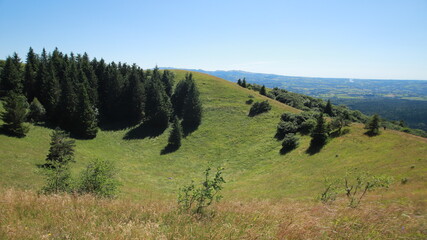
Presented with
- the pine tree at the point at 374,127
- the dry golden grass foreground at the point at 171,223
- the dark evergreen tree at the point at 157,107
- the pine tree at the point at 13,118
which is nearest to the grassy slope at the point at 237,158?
the pine tree at the point at 374,127

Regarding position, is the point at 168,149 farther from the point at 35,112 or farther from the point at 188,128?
the point at 35,112

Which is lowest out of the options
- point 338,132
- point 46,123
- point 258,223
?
point 46,123

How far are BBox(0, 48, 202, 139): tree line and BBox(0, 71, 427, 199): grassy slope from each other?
5.35m

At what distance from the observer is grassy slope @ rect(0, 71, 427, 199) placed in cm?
2417

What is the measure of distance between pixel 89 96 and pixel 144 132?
1887 centimetres

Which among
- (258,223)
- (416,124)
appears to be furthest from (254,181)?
(416,124)

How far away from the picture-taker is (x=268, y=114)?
5666 cm

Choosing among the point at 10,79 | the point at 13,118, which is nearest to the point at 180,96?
the point at 13,118

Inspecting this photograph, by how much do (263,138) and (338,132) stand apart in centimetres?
1486

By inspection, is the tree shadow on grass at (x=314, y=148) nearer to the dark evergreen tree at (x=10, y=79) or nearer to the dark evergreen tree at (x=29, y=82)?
the dark evergreen tree at (x=29, y=82)

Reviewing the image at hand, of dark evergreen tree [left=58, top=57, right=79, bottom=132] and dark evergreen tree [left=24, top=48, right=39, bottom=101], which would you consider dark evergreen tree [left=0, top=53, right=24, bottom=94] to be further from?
dark evergreen tree [left=58, top=57, right=79, bottom=132]

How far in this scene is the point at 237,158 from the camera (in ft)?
139

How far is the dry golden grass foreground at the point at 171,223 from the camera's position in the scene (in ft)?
17.7

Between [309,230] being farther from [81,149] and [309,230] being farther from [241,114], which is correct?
[241,114]
